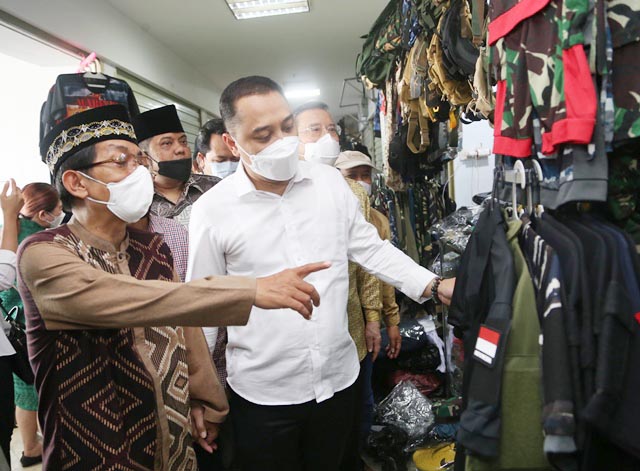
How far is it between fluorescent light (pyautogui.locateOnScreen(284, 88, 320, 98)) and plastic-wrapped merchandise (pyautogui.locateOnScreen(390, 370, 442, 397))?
7.94 metres

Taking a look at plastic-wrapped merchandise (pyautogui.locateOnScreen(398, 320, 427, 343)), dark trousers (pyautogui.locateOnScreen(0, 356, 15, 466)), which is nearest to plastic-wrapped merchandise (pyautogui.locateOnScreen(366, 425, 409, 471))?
plastic-wrapped merchandise (pyautogui.locateOnScreen(398, 320, 427, 343))

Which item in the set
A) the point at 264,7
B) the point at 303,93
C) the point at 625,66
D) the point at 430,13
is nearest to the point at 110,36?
the point at 264,7

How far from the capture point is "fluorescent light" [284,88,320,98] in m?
9.91

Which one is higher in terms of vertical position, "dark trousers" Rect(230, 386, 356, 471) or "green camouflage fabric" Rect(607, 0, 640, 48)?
"green camouflage fabric" Rect(607, 0, 640, 48)

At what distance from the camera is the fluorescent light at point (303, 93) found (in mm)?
9915

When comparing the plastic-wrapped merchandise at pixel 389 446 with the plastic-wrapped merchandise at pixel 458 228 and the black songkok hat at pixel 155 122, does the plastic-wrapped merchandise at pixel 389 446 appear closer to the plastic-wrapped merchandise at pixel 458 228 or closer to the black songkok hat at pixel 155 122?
the plastic-wrapped merchandise at pixel 458 228

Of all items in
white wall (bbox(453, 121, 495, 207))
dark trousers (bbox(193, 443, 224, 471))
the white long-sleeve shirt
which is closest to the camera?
the white long-sleeve shirt

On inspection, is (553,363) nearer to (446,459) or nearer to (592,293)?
(592,293)

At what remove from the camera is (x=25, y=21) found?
3.43 metres

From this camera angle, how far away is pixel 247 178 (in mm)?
1601

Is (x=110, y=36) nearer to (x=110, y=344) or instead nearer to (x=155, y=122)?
(x=155, y=122)

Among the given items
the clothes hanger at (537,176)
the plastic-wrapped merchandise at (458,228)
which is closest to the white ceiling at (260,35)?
the plastic-wrapped merchandise at (458,228)

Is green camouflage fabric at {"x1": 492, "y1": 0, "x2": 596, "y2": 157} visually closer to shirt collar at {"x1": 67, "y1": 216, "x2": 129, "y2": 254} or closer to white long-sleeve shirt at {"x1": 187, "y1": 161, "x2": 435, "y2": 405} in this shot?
white long-sleeve shirt at {"x1": 187, "y1": 161, "x2": 435, "y2": 405}

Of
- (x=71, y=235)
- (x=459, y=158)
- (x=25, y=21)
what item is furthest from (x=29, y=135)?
(x=459, y=158)
